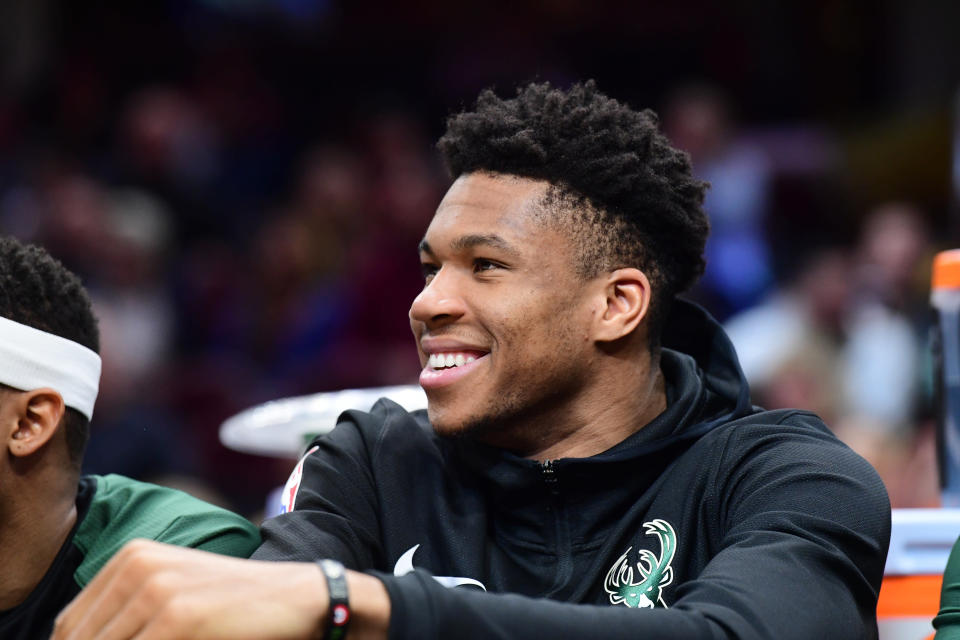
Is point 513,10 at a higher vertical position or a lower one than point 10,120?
higher

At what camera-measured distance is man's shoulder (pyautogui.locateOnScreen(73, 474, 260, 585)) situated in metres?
2.29

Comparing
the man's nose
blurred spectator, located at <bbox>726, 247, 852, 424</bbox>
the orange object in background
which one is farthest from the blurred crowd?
the man's nose

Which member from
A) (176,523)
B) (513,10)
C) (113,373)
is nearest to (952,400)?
(176,523)

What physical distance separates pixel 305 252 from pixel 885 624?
179 inches

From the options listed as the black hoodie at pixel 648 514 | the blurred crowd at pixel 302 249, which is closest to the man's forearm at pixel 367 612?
the black hoodie at pixel 648 514

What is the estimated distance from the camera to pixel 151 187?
23.0ft

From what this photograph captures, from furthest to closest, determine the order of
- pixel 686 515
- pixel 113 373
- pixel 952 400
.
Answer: pixel 113 373 < pixel 952 400 < pixel 686 515

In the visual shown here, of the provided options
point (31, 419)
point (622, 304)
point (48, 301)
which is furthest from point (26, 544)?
point (622, 304)

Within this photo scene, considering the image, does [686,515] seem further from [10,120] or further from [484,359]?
[10,120]

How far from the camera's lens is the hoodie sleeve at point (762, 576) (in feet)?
5.34

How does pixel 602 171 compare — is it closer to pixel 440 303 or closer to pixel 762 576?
pixel 440 303

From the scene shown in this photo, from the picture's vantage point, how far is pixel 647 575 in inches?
85.2

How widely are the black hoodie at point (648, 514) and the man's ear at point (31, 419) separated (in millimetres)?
460

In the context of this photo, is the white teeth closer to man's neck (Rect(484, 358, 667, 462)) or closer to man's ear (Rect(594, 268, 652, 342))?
man's neck (Rect(484, 358, 667, 462))
